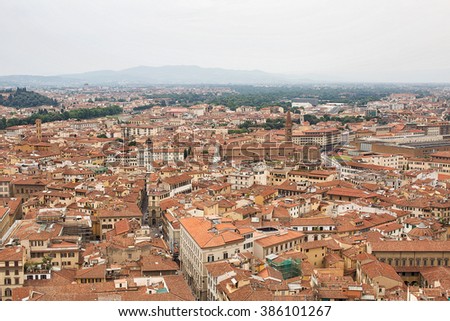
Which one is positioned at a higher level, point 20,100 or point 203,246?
point 20,100

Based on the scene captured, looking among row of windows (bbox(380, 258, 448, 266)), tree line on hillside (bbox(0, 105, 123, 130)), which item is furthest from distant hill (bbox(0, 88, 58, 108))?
row of windows (bbox(380, 258, 448, 266))

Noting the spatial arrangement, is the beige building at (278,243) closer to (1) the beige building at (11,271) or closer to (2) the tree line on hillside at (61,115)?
(1) the beige building at (11,271)

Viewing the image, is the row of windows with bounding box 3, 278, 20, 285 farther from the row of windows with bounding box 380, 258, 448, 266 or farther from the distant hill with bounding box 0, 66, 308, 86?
the row of windows with bounding box 380, 258, 448, 266

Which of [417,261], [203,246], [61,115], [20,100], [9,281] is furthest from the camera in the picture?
[20,100]

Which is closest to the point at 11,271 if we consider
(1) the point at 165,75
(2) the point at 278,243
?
(2) the point at 278,243

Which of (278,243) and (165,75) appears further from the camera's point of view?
(165,75)

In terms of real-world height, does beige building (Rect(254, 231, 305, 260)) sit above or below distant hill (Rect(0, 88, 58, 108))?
below

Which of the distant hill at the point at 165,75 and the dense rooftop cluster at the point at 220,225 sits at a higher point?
the distant hill at the point at 165,75

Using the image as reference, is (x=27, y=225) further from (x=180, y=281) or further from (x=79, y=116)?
(x=79, y=116)

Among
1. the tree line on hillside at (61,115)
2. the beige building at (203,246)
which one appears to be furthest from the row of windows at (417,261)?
the tree line on hillside at (61,115)

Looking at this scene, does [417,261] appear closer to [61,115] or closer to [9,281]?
[9,281]

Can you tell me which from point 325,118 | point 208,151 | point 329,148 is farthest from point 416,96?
point 208,151
